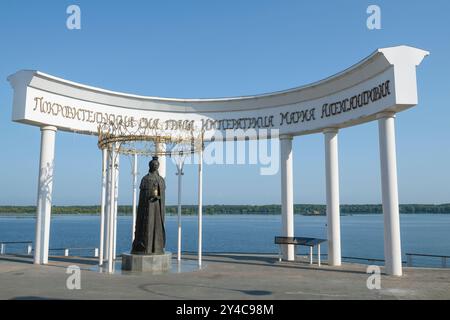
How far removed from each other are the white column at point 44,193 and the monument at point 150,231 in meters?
4.29

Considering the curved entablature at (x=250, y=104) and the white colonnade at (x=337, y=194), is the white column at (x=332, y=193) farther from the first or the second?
the curved entablature at (x=250, y=104)

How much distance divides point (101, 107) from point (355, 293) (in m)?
14.1

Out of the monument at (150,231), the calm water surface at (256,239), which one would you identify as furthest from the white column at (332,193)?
the calm water surface at (256,239)

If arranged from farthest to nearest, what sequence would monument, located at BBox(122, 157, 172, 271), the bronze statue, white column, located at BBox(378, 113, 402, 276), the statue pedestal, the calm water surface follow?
the calm water surface < the bronze statue < monument, located at BBox(122, 157, 172, 271) < the statue pedestal < white column, located at BBox(378, 113, 402, 276)

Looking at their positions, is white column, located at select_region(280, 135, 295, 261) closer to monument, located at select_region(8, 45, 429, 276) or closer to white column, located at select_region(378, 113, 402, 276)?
monument, located at select_region(8, 45, 429, 276)

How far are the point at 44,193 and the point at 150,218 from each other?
5.30 metres

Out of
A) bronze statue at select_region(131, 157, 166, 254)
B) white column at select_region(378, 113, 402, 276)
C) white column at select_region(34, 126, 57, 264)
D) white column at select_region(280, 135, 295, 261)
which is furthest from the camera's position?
white column at select_region(280, 135, 295, 261)

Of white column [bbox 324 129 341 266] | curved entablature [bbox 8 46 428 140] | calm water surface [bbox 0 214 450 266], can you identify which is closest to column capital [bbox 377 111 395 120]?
curved entablature [bbox 8 46 428 140]

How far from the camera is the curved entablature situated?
44.8 ft

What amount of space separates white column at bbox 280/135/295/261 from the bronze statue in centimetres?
641

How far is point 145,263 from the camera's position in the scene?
14.3 m
